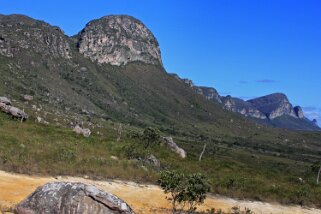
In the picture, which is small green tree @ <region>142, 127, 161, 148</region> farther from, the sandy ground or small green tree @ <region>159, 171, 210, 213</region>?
small green tree @ <region>159, 171, 210, 213</region>

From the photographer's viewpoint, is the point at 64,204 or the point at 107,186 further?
the point at 107,186

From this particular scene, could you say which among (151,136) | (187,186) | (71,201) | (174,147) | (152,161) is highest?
(151,136)

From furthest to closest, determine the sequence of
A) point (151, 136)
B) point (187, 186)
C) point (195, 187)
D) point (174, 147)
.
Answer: point (174, 147) < point (151, 136) < point (187, 186) < point (195, 187)

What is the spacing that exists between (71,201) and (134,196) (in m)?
14.3

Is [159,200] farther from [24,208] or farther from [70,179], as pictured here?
[24,208]

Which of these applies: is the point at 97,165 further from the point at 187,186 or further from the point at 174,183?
the point at 187,186

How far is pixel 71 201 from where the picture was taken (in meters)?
20.7

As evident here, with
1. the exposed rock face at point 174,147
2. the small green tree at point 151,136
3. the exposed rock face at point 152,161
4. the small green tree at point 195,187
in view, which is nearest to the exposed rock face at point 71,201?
the small green tree at point 195,187

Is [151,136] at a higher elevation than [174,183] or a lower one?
higher

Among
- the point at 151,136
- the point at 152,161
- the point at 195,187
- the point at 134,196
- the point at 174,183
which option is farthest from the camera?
the point at 151,136

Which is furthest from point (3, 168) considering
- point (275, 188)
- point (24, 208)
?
point (275, 188)

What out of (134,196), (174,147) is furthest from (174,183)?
(174,147)

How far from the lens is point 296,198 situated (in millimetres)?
43312

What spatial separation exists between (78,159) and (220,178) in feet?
46.6
